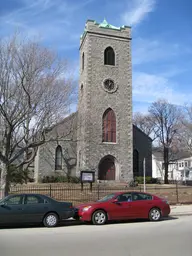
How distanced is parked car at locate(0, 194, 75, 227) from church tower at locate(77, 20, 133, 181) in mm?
16789

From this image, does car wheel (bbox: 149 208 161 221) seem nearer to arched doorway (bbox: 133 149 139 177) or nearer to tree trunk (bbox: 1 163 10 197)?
tree trunk (bbox: 1 163 10 197)

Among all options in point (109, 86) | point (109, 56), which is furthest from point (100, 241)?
point (109, 56)

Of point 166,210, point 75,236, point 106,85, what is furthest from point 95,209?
point 106,85

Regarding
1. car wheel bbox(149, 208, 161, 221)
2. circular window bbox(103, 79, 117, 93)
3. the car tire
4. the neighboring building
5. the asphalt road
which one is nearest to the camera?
the asphalt road

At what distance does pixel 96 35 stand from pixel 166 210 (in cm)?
2435

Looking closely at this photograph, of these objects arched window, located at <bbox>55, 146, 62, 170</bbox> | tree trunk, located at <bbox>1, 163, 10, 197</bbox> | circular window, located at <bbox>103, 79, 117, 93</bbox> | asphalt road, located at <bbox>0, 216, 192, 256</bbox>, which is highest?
circular window, located at <bbox>103, 79, 117, 93</bbox>

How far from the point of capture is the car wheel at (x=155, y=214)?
11742 mm

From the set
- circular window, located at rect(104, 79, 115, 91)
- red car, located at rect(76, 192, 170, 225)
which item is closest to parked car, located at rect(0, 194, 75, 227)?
red car, located at rect(76, 192, 170, 225)

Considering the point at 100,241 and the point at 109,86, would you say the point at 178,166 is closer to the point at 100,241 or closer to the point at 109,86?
the point at 109,86

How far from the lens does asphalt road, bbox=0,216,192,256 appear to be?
6.53 m

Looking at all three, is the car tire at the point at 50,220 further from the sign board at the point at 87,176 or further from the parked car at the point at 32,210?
the sign board at the point at 87,176

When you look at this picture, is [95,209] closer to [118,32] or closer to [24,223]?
[24,223]

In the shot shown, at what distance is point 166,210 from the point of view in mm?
12102

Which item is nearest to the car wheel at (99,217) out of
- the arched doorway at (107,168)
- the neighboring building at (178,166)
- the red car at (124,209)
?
the red car at (124,209)
